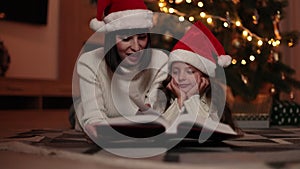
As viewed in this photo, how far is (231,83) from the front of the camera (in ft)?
5.28

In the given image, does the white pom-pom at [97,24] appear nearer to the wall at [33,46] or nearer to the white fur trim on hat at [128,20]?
the white fur trim on hat at [128,20]

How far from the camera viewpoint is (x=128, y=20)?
2.63 ft

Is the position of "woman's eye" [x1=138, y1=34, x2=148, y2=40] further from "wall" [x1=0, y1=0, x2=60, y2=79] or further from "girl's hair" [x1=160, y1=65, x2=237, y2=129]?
"wall" [x1=0, y1=0, x2=60, y2=79]

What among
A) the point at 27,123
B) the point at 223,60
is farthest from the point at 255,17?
the point at 27,123

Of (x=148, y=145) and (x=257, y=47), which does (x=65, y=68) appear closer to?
(x=257, y=47)

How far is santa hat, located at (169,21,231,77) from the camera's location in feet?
2.69

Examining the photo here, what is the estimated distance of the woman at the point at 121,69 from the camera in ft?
2.65

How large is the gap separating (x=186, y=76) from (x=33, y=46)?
3.03m

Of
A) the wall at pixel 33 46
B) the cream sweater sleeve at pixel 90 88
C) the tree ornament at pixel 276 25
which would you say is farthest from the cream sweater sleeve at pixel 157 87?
the wall at pixel 33 46

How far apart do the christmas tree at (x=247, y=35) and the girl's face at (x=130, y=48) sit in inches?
28.3

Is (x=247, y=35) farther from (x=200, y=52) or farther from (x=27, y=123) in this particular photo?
(x=27, y=123)

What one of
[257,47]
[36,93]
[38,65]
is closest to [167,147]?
[257,47]

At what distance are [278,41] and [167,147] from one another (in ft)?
3.58

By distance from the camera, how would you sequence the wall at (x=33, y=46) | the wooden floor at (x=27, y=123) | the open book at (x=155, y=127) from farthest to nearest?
the wall at (x=33, y=46) < the wooden floor at (x=27, y=123) < the open book at (x=155, y=127)
